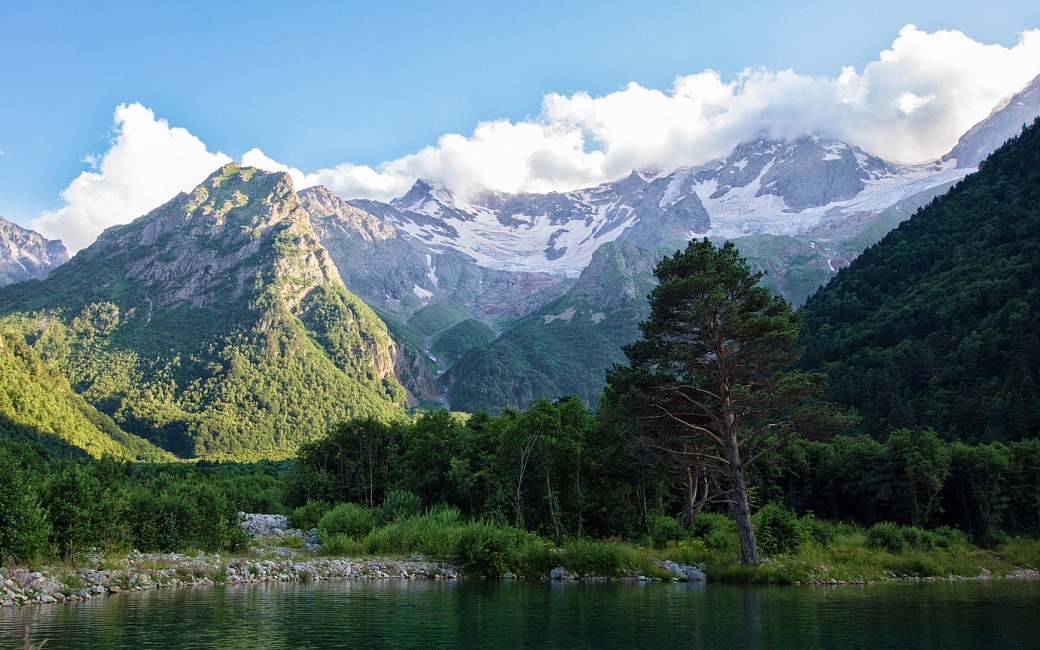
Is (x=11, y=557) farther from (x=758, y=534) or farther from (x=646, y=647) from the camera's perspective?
(x=758, y=534)

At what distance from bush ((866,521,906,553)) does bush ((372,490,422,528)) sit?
3134 cm

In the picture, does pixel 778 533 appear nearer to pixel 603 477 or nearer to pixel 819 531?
pixel 819 531

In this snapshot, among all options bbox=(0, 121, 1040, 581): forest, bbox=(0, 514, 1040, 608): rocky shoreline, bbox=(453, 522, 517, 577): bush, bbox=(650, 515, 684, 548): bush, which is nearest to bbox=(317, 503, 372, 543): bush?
bbox=(0, 121, 1040, 581): forest

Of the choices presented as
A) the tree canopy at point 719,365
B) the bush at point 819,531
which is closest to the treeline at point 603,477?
the tree canopy at point 719,365

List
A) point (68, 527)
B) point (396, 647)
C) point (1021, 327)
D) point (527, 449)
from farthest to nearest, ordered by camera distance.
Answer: point (1021, 327), point (527, 449), point (68, 527), point (396, 647)

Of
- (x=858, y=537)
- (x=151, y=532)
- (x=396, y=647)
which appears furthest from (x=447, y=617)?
(x=858, y=537)

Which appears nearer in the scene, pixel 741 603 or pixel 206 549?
pixel 741 603

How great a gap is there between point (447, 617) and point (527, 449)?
24.2m

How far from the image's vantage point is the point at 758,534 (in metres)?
37.9

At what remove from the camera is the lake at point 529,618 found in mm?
16125

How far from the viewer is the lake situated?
16.1 meters

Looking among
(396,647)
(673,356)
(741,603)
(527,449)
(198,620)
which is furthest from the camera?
(527,449)

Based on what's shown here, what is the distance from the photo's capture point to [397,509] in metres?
47.6

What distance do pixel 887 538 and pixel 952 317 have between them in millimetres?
62495
